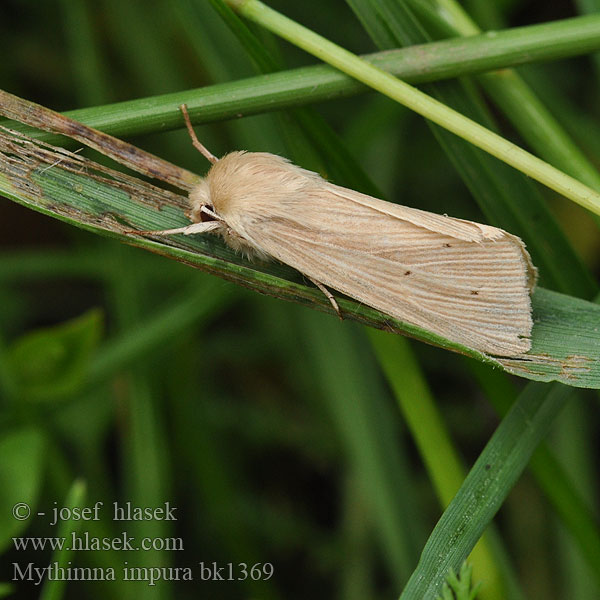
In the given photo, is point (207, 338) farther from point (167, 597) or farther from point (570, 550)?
point (570, 550)

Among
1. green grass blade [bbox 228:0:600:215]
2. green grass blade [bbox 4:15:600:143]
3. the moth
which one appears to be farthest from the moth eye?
green grass blade [bbox 228:0:600:215]

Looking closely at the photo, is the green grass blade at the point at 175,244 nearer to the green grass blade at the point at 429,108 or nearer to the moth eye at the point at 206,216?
the moth eye at the point at 206,216

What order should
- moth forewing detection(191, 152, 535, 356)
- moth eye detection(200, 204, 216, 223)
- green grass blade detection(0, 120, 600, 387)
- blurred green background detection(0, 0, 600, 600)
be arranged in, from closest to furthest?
green grass blade detection(0, 120, 600, 387)
moth forewing detection(191, 152, 535, 356)
moth eye detection(200, 204, 216, 223)
blurred green background detection(0, 0, 600, 600)

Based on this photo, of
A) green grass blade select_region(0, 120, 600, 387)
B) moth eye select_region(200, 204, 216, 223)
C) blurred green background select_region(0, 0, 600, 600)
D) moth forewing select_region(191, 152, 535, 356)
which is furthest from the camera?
blurred green background select_region(0, 0, 600, 600)

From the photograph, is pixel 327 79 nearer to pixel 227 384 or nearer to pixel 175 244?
pixel 175 244

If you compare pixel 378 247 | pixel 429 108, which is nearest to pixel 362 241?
pixel 378 247

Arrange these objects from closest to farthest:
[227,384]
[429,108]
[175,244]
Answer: [429,108] → [175,244] → [227,384]

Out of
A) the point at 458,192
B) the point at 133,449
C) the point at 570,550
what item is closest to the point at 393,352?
the point at 133,449

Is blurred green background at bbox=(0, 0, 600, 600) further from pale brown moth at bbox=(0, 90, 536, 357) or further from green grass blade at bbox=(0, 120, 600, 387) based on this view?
green grass blade at bbox=(0, 120, 600, 387)
